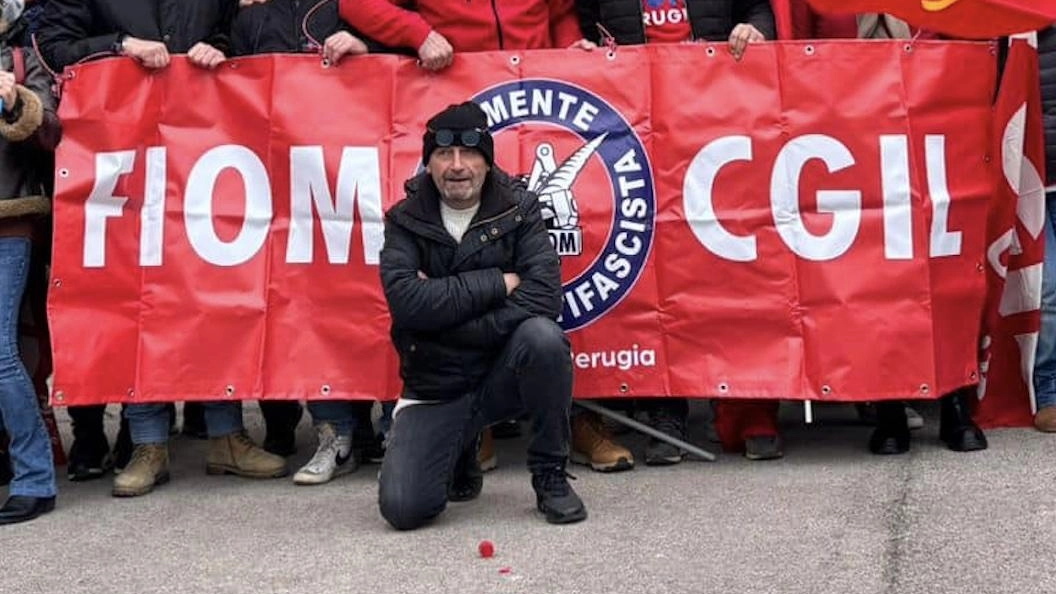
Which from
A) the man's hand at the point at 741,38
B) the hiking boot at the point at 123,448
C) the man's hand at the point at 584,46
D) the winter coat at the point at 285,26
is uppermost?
the winter coat at the point at 285,26

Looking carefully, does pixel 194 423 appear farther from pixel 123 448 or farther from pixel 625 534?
pixel 625 534

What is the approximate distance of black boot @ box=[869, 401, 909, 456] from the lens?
236 inches

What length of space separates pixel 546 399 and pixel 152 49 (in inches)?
86.3

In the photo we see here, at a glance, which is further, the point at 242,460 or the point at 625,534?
the point at 242,460

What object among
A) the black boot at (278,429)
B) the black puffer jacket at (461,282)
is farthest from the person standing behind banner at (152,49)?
the black puffer jacket at (461,282)

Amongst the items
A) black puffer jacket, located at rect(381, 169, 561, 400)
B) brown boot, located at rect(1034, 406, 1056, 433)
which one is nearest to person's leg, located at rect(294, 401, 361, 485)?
black puffer jacket, located at rect(381, 169, 561, 400)

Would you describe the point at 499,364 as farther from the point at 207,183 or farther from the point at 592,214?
the point at 207,183

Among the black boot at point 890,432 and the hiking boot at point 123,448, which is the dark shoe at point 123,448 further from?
the black boot at point 890,432

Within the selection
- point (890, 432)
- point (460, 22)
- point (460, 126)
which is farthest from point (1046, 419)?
point (460, 22)

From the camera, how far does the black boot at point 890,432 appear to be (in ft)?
19.6

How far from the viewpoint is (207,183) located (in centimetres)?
605

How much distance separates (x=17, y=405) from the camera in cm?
563

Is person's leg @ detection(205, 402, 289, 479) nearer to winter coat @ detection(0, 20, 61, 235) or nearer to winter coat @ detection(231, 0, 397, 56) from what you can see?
winter coat @ detection(0, 20, 61, 235)

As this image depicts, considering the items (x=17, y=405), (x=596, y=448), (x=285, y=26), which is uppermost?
(x=285, y=26)
